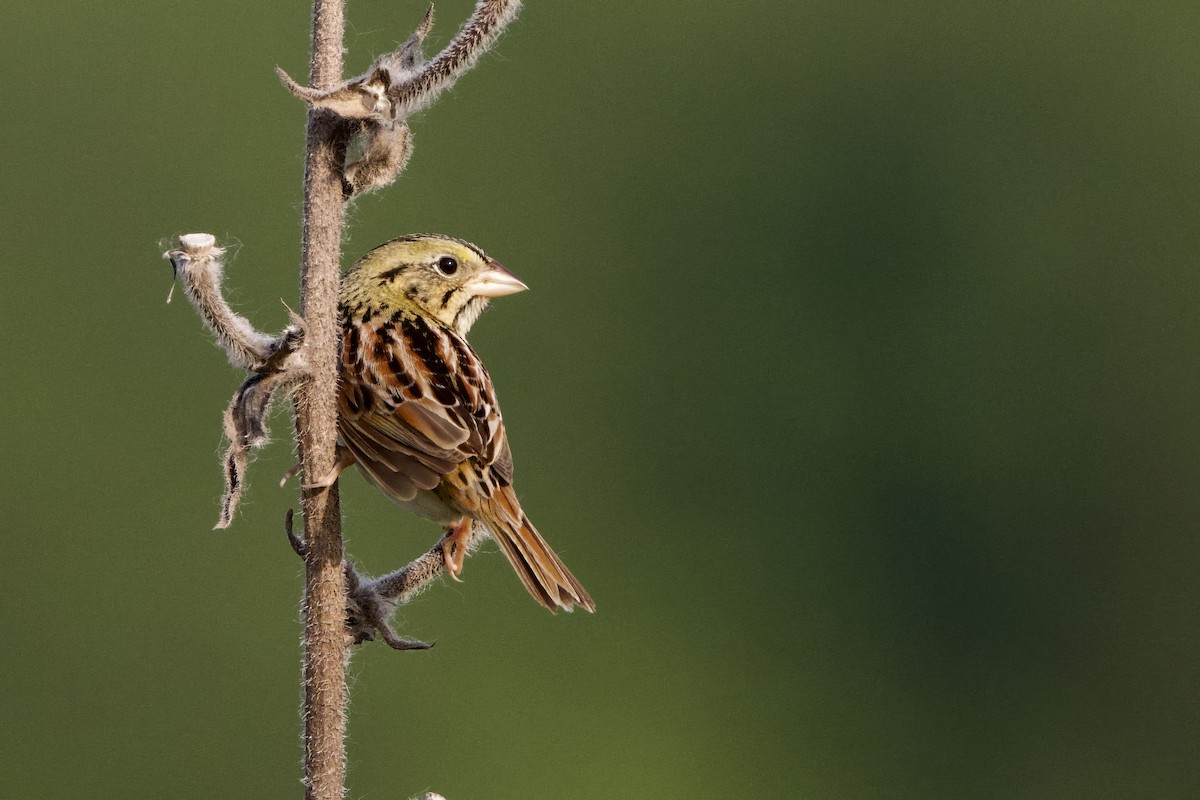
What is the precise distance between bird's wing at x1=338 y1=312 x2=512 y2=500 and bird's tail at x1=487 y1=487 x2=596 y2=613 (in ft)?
0.29

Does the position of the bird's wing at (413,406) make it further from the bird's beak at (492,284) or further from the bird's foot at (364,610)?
the bird's foot at (364,610)

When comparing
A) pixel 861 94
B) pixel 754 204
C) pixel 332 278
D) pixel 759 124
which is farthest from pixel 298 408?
pixel 861 94

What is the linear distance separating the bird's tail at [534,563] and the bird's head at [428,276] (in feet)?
1.32

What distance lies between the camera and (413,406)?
2795mm

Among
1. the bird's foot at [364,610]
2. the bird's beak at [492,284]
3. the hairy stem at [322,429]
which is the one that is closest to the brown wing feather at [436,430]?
the bird's beak at [492,284]

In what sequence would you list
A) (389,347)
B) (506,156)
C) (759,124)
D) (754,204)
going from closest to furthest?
1. (389,347)
2. (506,156)
3. (754,204)
4. (759,124)

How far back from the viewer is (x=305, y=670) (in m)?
1.93

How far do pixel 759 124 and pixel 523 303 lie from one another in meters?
4.66

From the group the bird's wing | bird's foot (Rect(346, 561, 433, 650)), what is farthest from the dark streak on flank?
bird's foot (Rect(346, 561, 433, 650))

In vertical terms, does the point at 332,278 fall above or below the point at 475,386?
below

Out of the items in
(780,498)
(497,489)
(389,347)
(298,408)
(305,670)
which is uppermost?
(780,498)

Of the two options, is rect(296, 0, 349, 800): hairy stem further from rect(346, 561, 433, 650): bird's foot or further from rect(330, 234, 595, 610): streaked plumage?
rect(330, 234, 595, 610): streaked plumage

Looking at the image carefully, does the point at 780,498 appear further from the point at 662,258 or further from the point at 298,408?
the point at 298,408

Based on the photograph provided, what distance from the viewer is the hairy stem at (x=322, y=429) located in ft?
6.27
